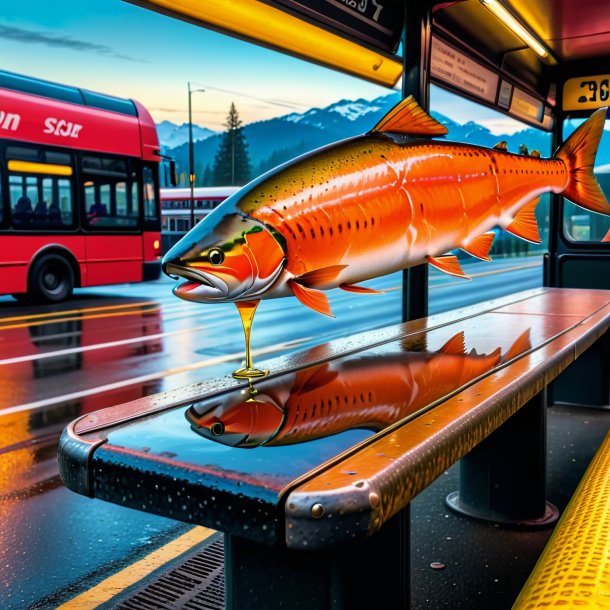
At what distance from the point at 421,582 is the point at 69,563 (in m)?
1.56

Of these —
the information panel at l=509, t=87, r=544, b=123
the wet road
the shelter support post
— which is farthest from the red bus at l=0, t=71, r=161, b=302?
the shelter support post

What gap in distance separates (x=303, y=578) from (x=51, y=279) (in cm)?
1307

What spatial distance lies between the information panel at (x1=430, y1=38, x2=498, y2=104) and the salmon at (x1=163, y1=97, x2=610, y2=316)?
1857 mm

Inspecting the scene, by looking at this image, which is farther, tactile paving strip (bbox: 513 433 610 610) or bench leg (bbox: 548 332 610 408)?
bench leg (bbox: 548 332 610 408)

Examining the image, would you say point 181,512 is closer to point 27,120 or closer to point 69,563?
point 69,563

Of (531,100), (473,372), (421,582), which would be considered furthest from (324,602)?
(531,100)

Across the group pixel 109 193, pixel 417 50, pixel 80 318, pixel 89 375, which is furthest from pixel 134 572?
pixel 109 193

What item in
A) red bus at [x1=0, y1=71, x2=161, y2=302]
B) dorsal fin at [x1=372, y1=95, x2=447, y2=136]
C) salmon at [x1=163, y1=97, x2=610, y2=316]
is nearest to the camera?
salmon at [x1=163, y1=97, x2=610, y2=316]

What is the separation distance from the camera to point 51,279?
1358 centimetres

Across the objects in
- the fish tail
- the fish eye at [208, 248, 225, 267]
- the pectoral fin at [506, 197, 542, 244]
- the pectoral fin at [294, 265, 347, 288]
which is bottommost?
the pectoral fin at [294, 265, 347, 288]

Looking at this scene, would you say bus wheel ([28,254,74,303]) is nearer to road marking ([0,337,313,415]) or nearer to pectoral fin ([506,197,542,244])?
road marking ([0,337,313,415])

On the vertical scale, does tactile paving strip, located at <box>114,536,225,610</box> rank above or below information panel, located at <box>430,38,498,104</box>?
below

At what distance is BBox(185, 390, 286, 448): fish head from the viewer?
1582mm

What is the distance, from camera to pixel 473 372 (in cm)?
214
